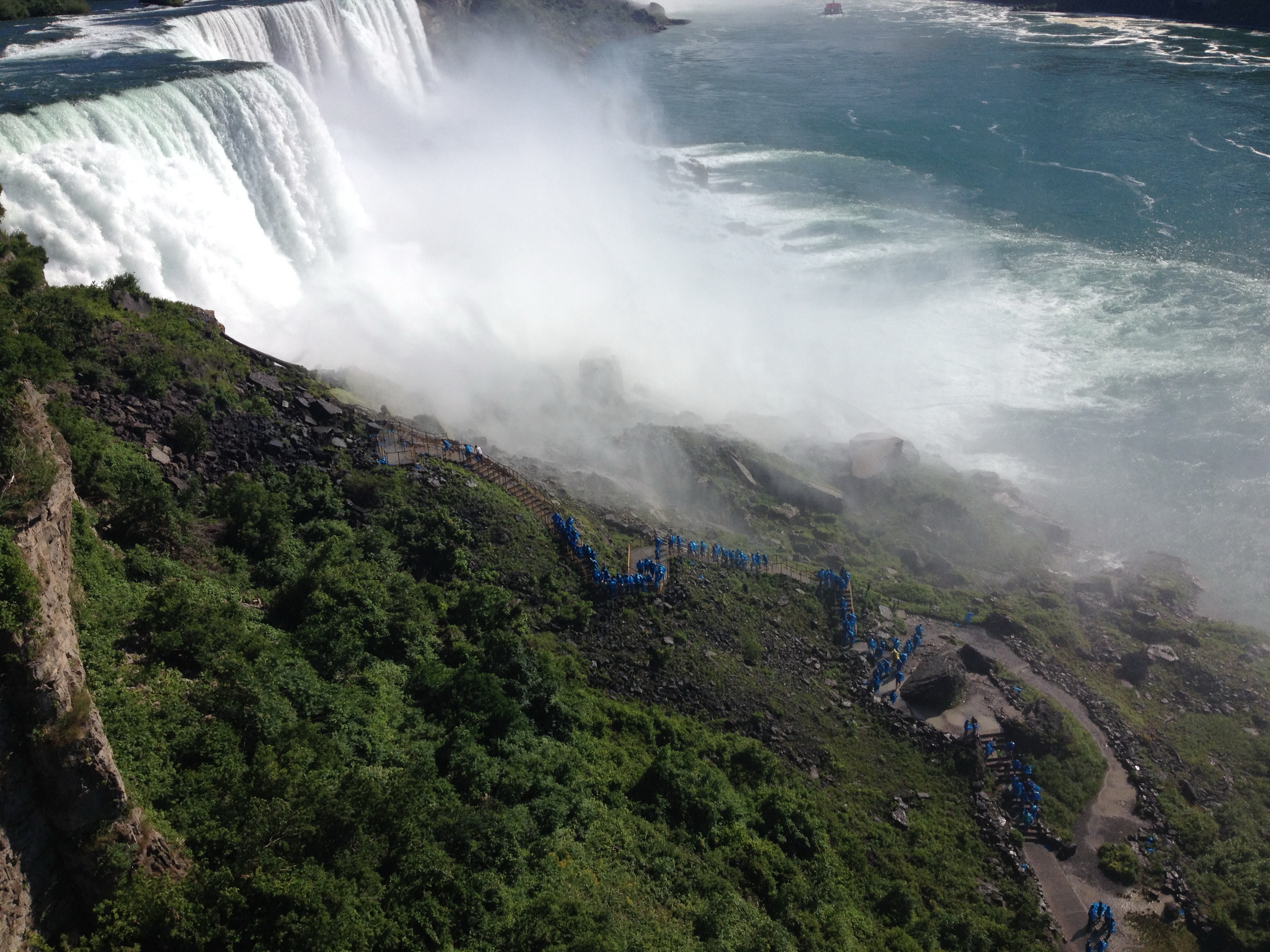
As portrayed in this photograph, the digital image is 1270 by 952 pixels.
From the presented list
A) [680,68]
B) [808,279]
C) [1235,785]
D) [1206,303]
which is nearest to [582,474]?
[1235,785]

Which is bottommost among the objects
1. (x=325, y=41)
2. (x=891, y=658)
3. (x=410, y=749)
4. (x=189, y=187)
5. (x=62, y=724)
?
(x=891, y=658)

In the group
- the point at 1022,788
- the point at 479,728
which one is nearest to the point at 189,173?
the point at 479,728

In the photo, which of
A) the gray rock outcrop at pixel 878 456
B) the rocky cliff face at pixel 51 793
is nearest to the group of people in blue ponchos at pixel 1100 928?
the rocky cliff face at pixel 51 793

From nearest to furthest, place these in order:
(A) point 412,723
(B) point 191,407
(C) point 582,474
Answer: (A) point 412,723
(B) point 191,407
(C) point 582,474

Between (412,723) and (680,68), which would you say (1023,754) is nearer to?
(412,723)

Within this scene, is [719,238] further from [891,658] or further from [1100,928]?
[1100,928]

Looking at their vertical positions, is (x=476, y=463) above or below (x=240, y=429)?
below

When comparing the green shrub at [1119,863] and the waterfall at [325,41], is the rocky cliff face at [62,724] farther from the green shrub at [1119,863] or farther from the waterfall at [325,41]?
the waterfall at [325,41]
